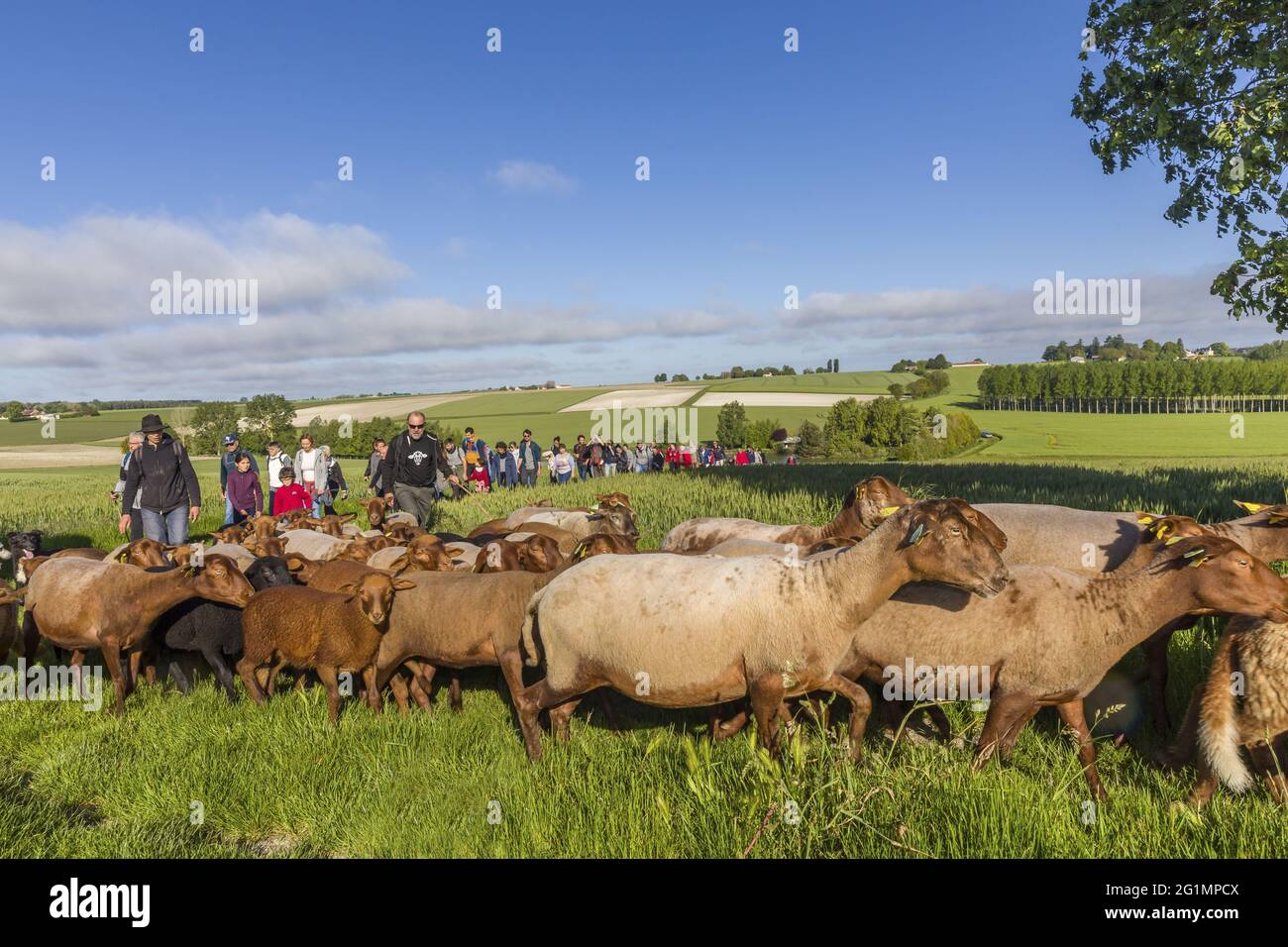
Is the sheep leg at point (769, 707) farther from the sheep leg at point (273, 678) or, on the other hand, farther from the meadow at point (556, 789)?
the sheep leg at point (273, 678)

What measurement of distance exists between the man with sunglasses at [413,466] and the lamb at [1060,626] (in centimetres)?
958

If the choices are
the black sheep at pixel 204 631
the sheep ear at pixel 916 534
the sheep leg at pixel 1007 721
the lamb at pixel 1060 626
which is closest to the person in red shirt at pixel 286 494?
the black sheep at pixel 204 631

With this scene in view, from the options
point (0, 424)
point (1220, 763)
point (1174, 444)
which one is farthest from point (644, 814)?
point (0, 424)

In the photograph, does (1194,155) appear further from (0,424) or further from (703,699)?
(0,424)

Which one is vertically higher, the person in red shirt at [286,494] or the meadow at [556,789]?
the person in red shirt at [286,494]

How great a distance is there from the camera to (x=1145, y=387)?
362 feet

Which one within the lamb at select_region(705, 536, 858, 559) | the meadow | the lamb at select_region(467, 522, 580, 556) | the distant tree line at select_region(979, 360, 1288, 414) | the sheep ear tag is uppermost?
the distant tree line at select_region(979, 360, 1288, 414)

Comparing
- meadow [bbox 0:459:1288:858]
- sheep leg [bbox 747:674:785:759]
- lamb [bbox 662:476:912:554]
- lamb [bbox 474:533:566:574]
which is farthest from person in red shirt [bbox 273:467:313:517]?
sheep leg [bbox 747:674:785:759]

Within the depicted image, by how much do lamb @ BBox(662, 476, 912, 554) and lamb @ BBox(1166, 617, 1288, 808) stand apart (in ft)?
9.33

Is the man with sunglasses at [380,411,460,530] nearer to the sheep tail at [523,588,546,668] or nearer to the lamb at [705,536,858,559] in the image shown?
the lamb at [705,536,858,559]

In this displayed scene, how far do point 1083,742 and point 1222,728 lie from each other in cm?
74

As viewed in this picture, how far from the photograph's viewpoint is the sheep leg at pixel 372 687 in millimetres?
6660

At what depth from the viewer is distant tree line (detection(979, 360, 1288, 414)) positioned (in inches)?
4242
